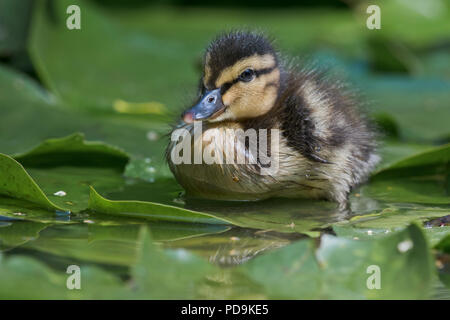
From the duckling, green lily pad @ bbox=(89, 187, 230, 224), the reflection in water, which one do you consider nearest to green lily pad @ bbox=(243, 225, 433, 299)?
the reflection in water

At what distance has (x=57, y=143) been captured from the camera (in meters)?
2.96

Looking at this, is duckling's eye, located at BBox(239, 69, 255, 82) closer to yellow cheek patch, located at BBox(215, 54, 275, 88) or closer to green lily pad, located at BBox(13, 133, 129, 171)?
yellow cheek patch, located at BBox(215, 54, 275, 88)

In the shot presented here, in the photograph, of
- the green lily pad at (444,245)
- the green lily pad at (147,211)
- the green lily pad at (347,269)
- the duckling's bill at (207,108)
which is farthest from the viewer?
the duckling's bill at (207,108)

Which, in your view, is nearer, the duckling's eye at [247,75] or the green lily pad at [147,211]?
the green lily pad at [147,211]

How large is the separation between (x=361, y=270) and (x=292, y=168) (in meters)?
0.78

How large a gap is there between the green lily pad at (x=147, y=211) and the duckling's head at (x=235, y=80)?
36 centimetres

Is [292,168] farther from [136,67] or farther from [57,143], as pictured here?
[136,67]

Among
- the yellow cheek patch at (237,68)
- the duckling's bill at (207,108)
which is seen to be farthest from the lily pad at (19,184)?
the yellow cheek patch at (237,68)

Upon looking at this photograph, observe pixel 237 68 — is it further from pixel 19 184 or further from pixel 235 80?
pixel 19 184

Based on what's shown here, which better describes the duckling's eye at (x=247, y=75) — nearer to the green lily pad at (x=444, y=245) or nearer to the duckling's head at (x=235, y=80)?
the duckling's head at (x=235, y=80)

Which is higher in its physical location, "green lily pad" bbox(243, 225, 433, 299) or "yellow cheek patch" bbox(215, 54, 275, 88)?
"yellow cheek patch" bbox(215, 54, 275, 88)

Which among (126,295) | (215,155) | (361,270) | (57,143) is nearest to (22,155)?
(57,143)

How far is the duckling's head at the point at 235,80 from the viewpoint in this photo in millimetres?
2699

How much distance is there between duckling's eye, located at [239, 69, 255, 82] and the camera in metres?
2.74
